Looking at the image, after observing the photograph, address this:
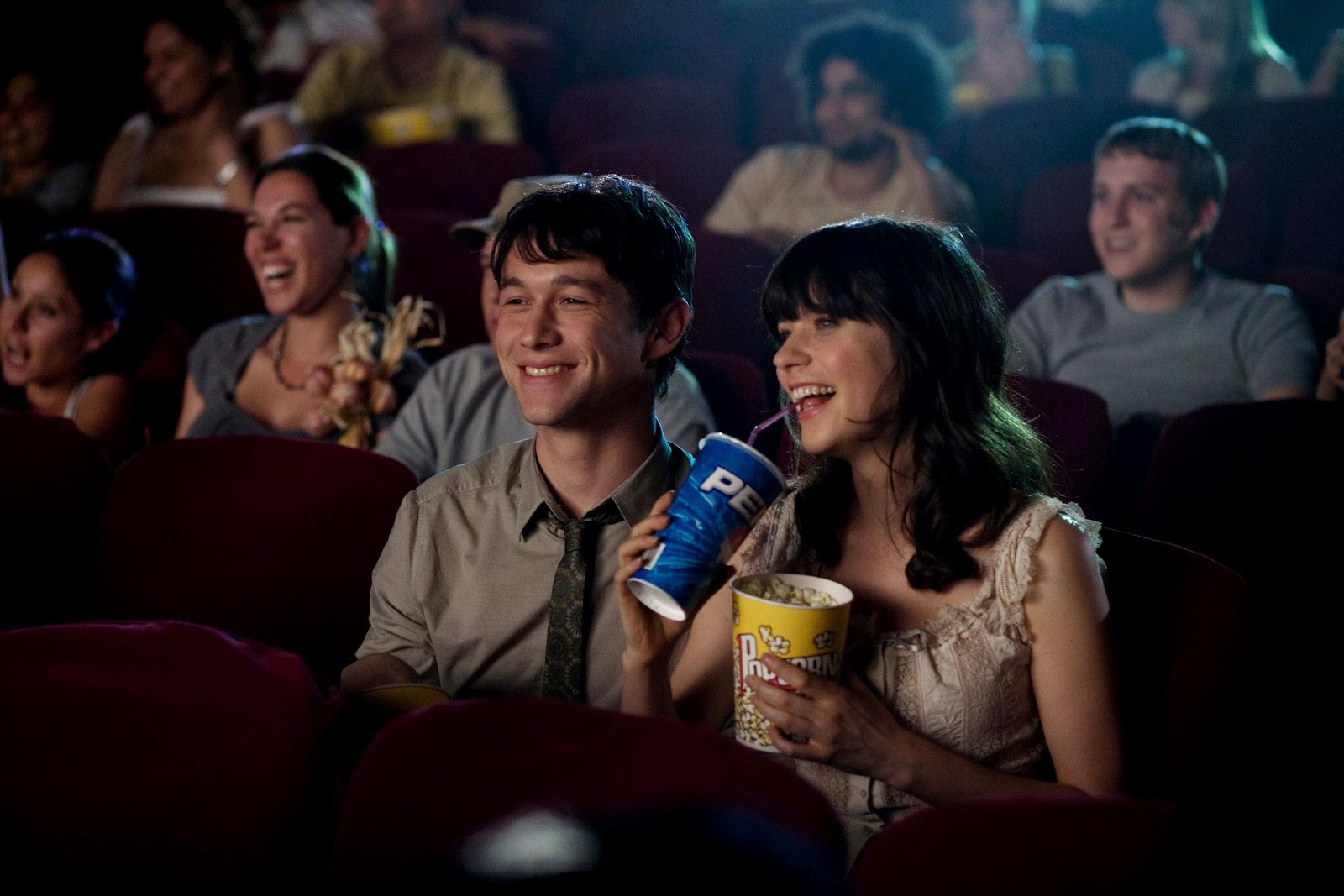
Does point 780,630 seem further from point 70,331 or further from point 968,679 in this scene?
point 70,331

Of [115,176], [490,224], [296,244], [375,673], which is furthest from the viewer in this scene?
[115,176]

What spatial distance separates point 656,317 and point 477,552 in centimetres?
38

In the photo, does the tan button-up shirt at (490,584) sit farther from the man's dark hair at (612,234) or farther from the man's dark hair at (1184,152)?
the man's dark hair at (1184,152)

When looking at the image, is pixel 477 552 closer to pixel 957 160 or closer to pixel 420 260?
pixel 420 260

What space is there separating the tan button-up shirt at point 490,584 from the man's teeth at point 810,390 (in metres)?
0.28

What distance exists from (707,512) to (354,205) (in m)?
1.84

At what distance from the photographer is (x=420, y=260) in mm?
3238

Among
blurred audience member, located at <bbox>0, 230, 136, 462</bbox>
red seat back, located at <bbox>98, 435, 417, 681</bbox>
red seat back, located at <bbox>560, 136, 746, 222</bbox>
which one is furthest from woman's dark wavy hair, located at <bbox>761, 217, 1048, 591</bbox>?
red seat back, located at <bbox>560, 136, 746, 222</bbox>

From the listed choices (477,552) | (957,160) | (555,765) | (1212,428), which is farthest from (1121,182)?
(555,765)

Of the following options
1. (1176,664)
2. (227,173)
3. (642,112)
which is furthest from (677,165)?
(1176,664)

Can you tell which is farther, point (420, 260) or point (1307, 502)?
point (420, 260)

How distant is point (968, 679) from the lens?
1.25 meters

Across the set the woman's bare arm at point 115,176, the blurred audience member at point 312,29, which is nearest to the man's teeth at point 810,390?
the woman's bare arm at point 115,176

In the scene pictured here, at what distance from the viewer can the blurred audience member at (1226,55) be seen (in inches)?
169
